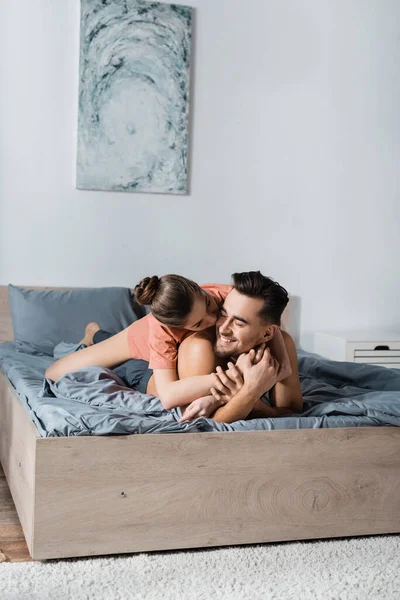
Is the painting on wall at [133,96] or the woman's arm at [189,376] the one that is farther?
the painting on wall at [133,96]

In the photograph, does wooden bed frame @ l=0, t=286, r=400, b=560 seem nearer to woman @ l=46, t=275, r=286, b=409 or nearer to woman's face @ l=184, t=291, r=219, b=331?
woman @ l=46, t=275, r=286, b=409

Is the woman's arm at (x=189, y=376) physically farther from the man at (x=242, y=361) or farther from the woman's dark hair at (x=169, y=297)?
the woman's dark hair at (x=169, y=297)

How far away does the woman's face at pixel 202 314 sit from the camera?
2.37 meters

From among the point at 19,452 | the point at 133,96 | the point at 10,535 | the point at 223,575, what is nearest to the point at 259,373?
the point at 223,575

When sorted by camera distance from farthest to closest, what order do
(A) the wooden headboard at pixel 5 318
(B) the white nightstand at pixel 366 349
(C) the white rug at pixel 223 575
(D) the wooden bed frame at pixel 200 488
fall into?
(B) the white nightstand at pixel 366 349
(A) the wooden headboard at pixel 5 318
(D) the wooden bed frame at pixel 200 488
(C) the white rug at pixel 223 575

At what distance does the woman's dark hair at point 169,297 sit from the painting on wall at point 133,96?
67.5 inches

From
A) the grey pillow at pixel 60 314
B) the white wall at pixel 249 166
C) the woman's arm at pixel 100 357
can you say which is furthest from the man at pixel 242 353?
the white wall at pixel 249 166

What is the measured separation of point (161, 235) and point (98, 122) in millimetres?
659

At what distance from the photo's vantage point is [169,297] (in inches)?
92.1

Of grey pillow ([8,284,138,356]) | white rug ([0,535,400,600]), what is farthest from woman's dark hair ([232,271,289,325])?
grey pillow ([8,284,138,356])

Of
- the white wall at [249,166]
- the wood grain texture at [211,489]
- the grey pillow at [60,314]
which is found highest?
the white wall at [249,166]

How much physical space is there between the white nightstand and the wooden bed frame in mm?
1646

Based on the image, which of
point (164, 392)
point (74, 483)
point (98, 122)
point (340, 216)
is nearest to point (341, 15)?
point (340, 216)

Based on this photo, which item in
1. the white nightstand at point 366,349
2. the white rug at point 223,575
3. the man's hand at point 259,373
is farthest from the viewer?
the white nightstand at point 366,349
